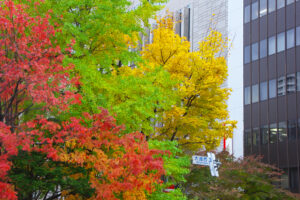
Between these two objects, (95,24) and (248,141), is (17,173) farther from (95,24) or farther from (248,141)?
(248,141)

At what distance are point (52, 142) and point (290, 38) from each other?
3422 centimetres

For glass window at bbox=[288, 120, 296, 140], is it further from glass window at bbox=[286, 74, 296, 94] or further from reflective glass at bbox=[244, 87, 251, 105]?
reflective glass at bbox=[244, 87, 251, 105]

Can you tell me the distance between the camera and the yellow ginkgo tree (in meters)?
25.3

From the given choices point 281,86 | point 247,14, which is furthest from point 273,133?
point 247,14

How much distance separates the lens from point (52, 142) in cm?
1466

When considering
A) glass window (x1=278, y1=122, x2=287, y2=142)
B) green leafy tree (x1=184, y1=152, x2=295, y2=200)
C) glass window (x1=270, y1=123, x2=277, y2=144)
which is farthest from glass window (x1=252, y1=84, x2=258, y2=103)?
green leafy tree (x1=184, y1=152, x2=295, y2=200)

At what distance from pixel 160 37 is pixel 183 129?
541cm

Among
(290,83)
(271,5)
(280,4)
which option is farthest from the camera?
(271,5)

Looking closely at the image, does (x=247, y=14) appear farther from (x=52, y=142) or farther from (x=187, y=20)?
(x=52, y=142)

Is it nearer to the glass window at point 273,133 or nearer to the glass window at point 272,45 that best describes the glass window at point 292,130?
the glass window at point 273,133

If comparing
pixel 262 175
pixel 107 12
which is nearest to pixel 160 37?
pixel 107 12

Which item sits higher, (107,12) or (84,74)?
(107,12)

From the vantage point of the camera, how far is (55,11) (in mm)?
18422

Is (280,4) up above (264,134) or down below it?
above
